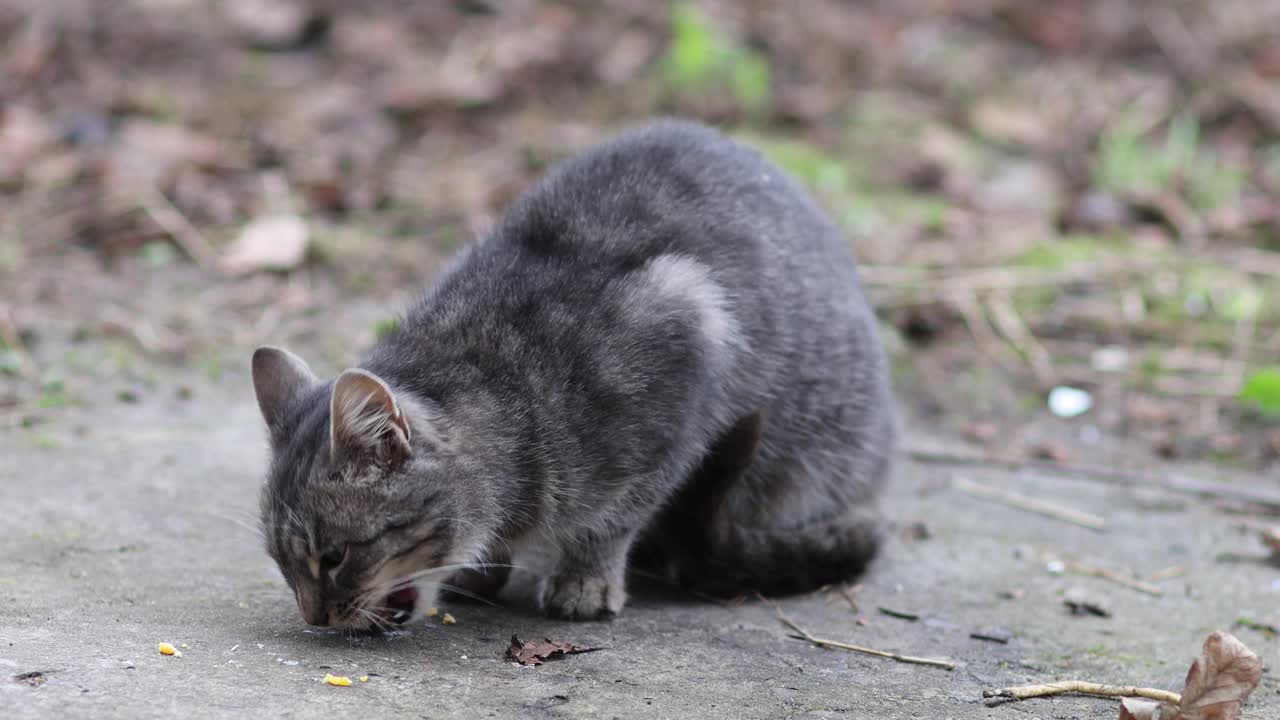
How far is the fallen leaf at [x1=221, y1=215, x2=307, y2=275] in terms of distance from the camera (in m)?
5.39

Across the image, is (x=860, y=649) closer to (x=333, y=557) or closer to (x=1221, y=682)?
(x=1221, y=682)

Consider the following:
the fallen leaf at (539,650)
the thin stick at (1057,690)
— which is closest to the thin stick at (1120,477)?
the thin stick at (1057,690)

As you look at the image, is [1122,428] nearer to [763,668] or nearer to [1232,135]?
[763,668]

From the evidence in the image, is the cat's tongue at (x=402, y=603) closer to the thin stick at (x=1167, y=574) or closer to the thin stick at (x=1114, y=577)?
the thin stick at (x=1114, y=577)

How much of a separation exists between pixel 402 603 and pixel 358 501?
1.16 feet

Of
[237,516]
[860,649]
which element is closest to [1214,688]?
[860,649]

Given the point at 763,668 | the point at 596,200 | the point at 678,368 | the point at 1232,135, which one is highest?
the point at 1232,135

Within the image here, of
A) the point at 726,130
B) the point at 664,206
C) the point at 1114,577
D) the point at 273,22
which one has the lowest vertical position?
the point at 1114,577

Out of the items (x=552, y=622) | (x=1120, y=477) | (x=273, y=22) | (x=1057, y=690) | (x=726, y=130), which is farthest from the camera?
(x=273, y=22)

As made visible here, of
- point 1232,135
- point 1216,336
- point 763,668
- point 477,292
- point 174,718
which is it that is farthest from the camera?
point 1232,135

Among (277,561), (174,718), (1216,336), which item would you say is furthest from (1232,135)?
(174,718)

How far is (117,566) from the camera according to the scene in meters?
2.98

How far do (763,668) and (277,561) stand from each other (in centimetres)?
106

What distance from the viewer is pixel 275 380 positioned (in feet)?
9.87
